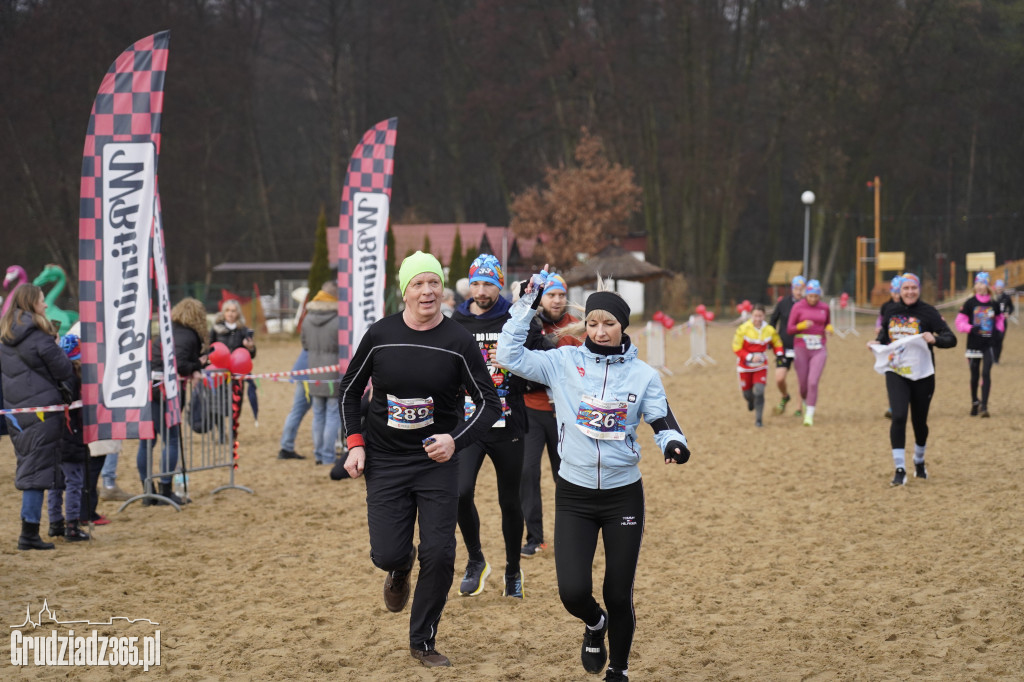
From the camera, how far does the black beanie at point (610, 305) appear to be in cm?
480

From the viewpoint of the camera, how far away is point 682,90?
148 feet

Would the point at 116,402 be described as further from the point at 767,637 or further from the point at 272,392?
the point at 272,392

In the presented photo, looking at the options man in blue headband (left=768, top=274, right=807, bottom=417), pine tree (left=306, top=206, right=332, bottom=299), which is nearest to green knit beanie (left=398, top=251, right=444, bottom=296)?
man in blue headband (left=768, top=274, right=807, bottom=417)

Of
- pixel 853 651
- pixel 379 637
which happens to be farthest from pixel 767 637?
pixel 379 637

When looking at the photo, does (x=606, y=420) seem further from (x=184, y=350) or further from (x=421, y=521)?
(x=184, y=350)

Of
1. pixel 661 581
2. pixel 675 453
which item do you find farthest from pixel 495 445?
pixel 675 453

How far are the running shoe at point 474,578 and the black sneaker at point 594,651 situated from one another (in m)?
1.76

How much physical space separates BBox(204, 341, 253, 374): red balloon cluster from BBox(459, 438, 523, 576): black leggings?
5169 millimetres

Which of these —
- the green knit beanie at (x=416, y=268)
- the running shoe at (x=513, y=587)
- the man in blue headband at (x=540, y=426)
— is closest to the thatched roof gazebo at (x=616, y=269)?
the man in blue headband at (x=540, y=426)

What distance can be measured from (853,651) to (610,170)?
42319mm

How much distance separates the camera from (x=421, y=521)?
17.0ft

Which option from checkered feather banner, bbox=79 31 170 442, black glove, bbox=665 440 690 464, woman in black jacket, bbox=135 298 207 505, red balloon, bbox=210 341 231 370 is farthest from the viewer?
red balloon, bbox=210 341 231 370

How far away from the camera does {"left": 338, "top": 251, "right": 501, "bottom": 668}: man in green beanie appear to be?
202 inches

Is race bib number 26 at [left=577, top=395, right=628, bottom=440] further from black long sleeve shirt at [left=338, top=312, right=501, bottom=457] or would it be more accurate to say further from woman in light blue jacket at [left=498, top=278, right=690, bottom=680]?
black long sleeve shirt at [left=338, top=312, right=501, bottom=457]
